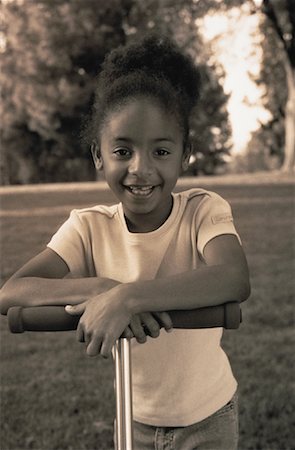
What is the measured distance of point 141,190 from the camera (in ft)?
6.14

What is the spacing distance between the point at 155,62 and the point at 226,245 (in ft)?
1.79

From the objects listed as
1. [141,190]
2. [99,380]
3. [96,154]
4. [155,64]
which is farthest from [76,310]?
[99,380]

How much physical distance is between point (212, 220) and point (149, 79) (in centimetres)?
42

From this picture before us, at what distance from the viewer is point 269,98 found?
2167 centimetres

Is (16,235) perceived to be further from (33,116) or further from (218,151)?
Answer: (218,151)

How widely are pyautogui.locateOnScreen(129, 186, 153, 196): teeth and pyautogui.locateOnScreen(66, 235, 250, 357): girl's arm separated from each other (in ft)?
0.85

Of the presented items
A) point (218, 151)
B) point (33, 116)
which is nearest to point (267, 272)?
point (33, 116)

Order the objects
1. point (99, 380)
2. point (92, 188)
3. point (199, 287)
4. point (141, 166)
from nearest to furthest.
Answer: point (199, 287)
point (141, 166)
point (99, 380)
point (92, 188)

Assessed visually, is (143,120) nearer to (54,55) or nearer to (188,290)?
(188,290)

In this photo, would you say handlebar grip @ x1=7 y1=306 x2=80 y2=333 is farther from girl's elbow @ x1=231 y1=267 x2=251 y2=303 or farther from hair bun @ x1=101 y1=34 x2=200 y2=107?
hair bun @ x1=101 y1=34 x2=200 y2=107

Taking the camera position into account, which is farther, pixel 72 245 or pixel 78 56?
pixel 78 56

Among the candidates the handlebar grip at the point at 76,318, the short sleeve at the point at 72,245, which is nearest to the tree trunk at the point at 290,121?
the short sleeve at the point at 72,245

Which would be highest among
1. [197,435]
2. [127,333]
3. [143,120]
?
[143,120]

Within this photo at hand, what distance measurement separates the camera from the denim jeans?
85.7 inches
